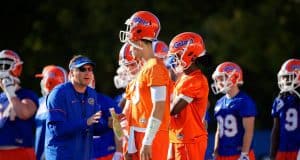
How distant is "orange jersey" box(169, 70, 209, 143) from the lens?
34.5 feet

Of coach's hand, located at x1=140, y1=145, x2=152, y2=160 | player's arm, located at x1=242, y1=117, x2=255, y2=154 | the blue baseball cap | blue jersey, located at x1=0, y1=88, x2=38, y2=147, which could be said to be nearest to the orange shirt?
coach's hand, located at x1=140, y1=145, x2=152, y2=160

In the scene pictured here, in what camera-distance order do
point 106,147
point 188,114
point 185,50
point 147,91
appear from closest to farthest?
point 147,91 < point 188,114 < point 185,50 < point 106,147

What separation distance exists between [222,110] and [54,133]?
3404 millimetres

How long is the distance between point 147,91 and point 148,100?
9 centimetres

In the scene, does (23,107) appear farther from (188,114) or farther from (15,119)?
(188,114)

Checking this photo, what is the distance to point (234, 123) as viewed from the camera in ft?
41.9

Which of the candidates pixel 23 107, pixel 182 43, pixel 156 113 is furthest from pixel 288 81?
pixel 156 113

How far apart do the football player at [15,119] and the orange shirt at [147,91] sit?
7.86 ft

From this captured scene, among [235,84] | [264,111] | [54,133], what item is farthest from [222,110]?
[264,111]

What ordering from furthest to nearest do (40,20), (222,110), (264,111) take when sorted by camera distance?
(40,20) → (264,111) → (222,110)

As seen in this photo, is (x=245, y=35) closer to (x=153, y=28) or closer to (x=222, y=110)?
(x=222, y=110)

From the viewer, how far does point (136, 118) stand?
9.95m

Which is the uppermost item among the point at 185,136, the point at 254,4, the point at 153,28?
the point at 254,4

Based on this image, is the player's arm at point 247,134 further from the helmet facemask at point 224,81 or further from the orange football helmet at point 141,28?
the orange football helmet at point 141,28
